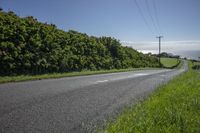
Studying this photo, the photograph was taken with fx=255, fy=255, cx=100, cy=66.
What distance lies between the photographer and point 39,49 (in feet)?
74.4

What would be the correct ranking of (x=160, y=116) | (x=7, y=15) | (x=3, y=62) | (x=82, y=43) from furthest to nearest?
(x=82, y=43) → (x=7, y=15) → (x=3, y=62) → (x=160, y=116)

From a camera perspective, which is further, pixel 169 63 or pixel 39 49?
pixel 169 63

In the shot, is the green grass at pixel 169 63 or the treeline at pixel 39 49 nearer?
the treeline at pixel 39 49

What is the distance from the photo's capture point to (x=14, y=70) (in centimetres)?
1909

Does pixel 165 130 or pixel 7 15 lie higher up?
pixel 7 15

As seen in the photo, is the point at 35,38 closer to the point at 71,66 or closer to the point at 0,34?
the point at 0,34

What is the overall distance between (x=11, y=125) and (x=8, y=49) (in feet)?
48.3

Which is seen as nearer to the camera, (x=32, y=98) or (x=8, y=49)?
(x=32, y=98)

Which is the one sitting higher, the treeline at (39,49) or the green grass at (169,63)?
the treeline at (39,49)

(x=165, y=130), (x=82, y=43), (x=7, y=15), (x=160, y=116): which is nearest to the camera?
(x=165, y=130)

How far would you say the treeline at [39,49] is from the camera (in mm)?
19156

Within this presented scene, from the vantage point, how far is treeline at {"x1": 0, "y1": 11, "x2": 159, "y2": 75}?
62.8ft

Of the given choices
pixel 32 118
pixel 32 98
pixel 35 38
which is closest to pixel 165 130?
pixel 32 118

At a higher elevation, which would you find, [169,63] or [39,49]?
[39,49]
